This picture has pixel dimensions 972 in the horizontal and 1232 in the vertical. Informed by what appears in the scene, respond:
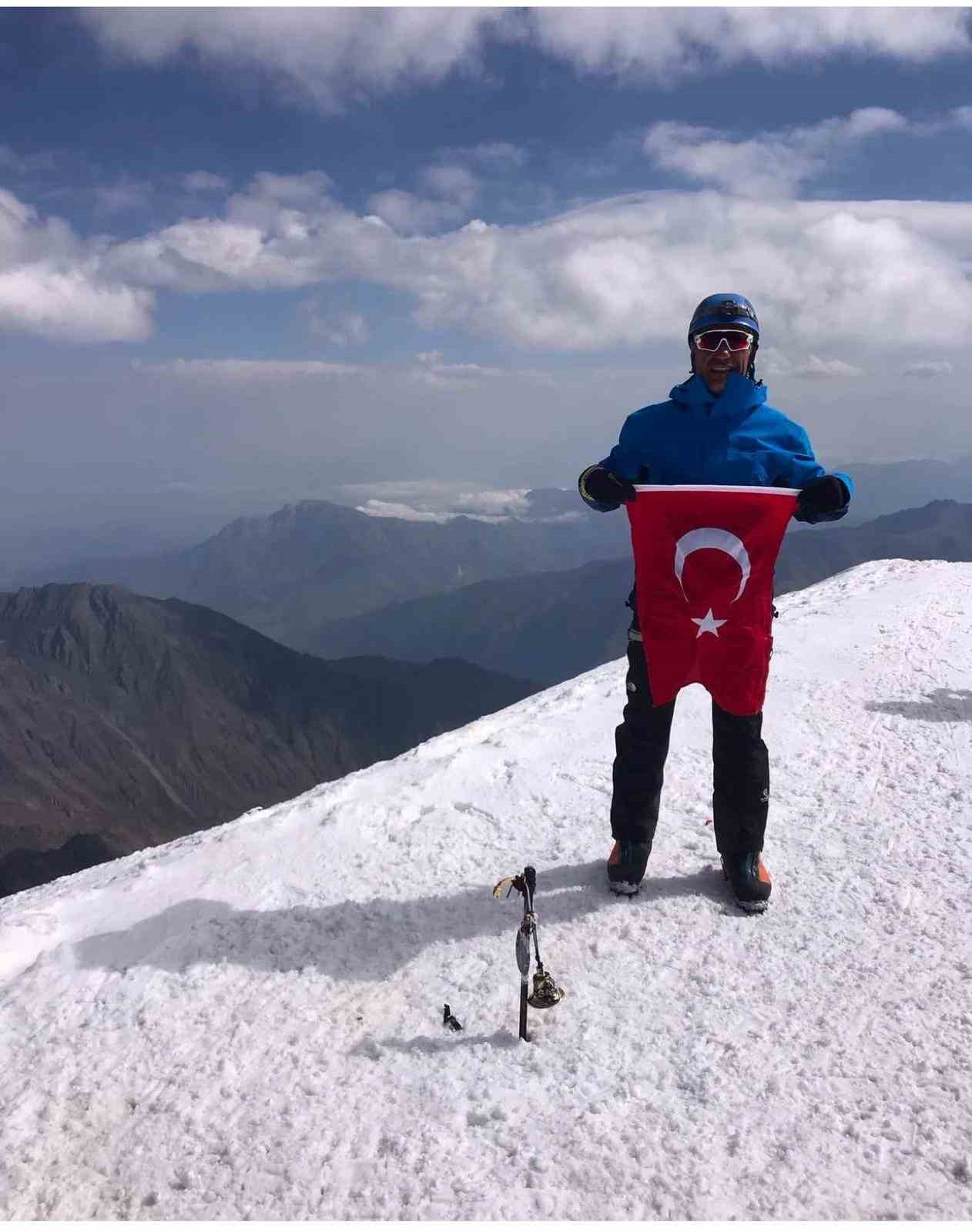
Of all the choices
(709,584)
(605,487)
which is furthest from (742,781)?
(605,487)

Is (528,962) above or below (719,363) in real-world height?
below

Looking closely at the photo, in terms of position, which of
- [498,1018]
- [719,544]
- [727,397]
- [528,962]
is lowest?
[498,1018]

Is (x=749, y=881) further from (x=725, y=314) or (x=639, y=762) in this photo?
(x=725, y=314)

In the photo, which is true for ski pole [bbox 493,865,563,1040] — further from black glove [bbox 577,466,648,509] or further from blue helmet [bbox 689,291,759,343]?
blue helmet [bbox 689,291,759,343]


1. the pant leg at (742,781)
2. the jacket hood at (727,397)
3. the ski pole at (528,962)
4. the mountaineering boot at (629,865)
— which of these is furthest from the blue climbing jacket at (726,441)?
the ski pole at (528,962)

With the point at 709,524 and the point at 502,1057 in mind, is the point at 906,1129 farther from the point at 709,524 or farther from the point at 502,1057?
the point at 709,524

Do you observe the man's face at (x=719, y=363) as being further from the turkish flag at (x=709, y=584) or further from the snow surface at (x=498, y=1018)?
the snow surface at (x=498, y=1018)
